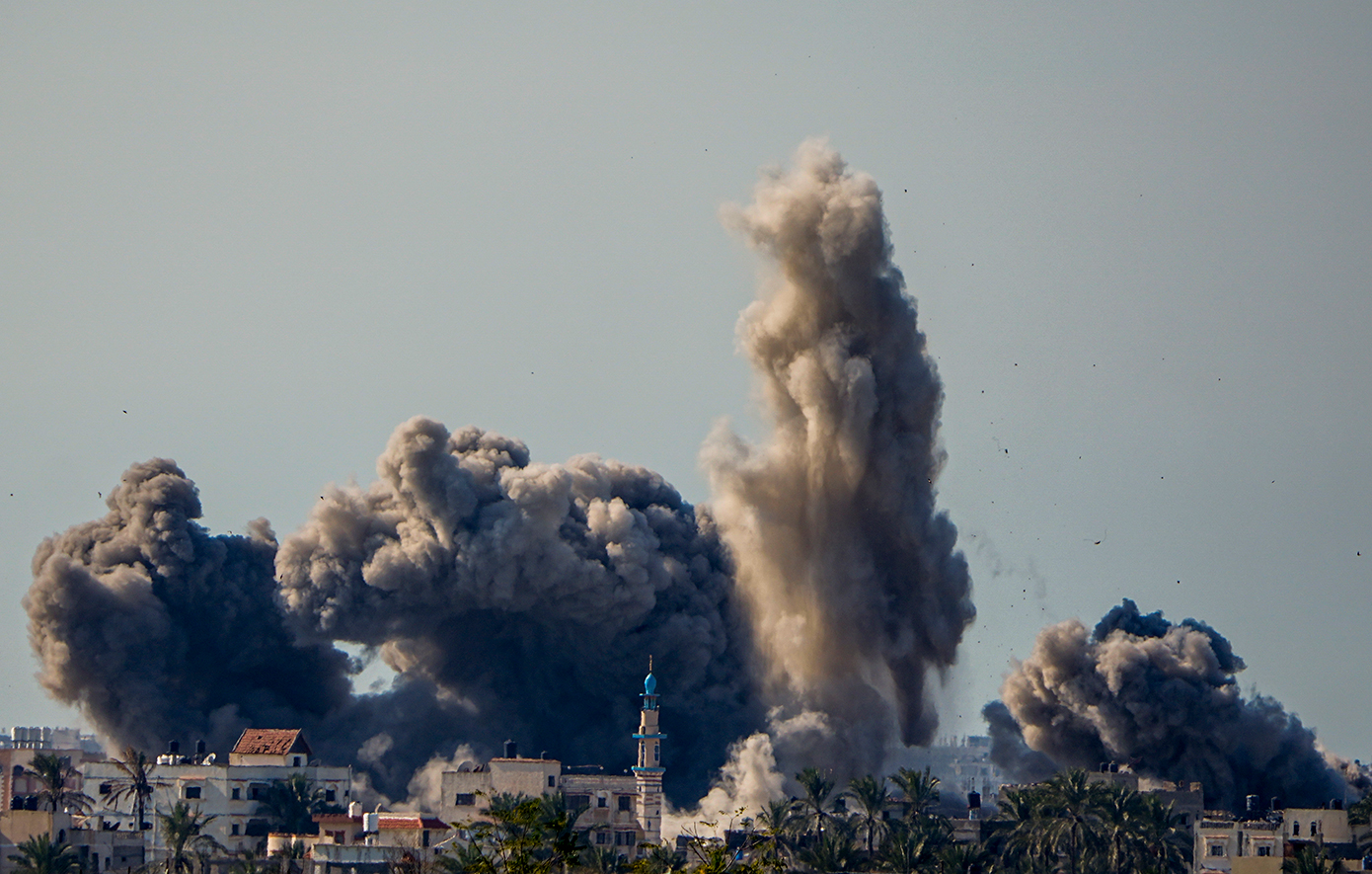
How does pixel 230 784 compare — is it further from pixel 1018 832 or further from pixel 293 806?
pixel 1018 832

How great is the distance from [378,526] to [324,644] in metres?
8.97

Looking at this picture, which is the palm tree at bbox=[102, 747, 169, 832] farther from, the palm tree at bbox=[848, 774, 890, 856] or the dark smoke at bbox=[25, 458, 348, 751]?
the palm tree at bbox=[848, 774, 890, 856]

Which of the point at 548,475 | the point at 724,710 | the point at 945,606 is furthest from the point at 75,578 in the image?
the point at 945,606

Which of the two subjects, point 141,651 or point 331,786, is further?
point 141,651

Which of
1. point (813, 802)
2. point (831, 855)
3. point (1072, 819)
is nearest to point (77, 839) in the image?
point (813, 802)

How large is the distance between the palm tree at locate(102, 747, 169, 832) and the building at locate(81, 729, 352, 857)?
196 millimetres

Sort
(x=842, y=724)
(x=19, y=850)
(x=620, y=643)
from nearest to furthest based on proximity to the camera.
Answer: (x=19, y=850) → (x=842, y=724) → (x=620, y=643)

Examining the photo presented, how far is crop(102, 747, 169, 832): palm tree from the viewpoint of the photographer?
124 m

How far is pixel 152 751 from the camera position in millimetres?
143750

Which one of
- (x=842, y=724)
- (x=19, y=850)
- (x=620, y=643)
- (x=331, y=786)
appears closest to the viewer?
(x=19, y=850)

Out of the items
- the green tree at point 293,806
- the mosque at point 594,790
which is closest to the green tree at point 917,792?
the mosque at point 594,790

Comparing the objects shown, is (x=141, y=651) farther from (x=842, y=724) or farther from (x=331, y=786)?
(x=842, y=724)

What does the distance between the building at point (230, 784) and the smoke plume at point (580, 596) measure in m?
12.1

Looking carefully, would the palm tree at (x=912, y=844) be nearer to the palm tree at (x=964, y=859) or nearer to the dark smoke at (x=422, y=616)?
the palm tree at (x=964, y=859)
